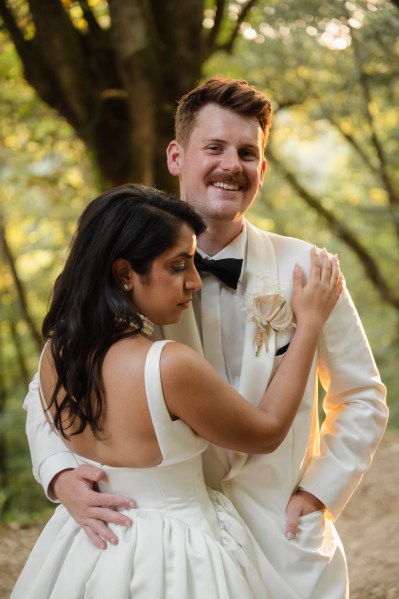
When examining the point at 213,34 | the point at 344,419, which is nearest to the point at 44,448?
the point at 344,419

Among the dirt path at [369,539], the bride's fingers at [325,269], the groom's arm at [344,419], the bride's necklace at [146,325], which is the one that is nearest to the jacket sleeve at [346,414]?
the groom's arm at [344,419]

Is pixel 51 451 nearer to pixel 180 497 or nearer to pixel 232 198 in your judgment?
pixel 180 497

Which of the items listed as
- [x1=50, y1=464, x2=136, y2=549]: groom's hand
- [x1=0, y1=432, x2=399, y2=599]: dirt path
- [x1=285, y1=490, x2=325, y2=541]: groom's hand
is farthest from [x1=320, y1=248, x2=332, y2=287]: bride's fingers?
[x1=0, y1=432, x2=399, y2=599]: dirt path

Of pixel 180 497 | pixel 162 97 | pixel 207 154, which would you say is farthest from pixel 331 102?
pixel 180 497

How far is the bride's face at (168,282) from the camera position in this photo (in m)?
2.47

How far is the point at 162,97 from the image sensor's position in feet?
20.2

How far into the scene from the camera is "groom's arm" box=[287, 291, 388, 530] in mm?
2828

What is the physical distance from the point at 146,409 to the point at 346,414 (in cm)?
92

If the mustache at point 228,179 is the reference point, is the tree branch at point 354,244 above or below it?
below

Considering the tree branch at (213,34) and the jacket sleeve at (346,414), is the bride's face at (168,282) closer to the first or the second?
the jacket sleeve at (346,414)

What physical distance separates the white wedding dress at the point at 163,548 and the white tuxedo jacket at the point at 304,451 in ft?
0.39

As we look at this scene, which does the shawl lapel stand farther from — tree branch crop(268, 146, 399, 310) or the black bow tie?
tree branch crop(268, 146, 399, 310)

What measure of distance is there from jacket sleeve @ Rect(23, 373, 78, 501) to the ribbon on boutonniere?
2.68ft

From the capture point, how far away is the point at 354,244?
12.8m
